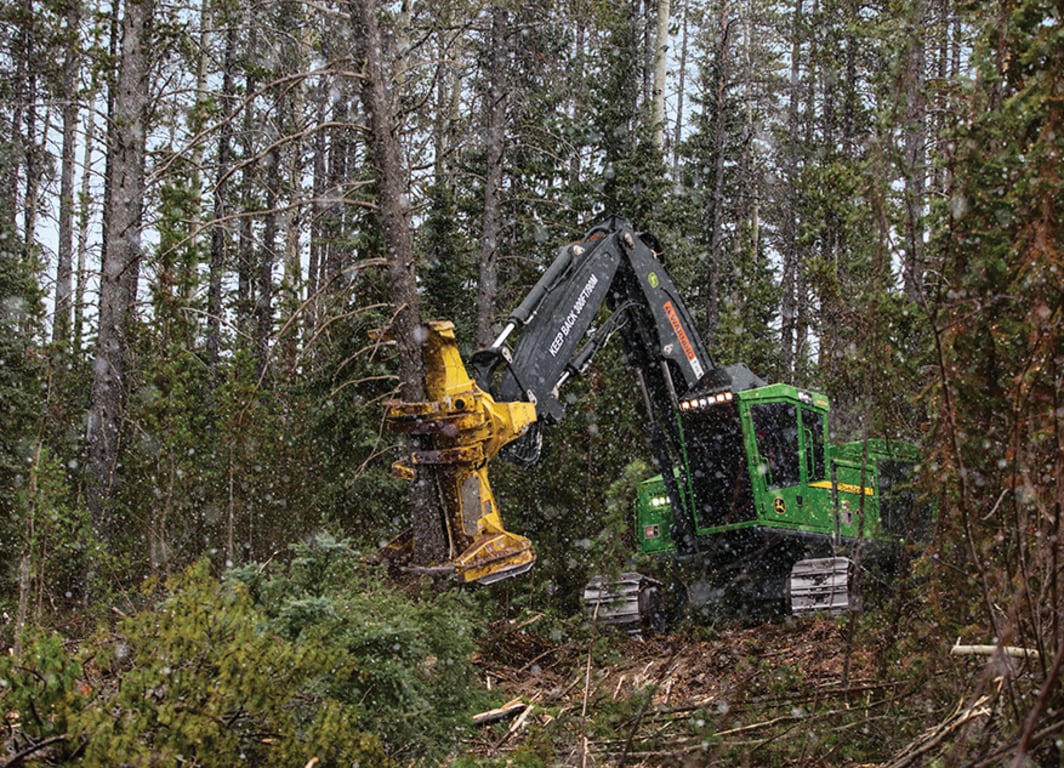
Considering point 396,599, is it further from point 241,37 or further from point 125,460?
point 241,37

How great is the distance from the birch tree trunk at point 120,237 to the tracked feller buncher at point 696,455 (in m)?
5.33

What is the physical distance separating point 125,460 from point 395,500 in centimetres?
373

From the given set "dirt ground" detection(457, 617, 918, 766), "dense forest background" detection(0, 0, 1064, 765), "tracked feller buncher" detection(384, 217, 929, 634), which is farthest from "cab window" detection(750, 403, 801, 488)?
"dirt ground" detection(457, 617, 918, 766)

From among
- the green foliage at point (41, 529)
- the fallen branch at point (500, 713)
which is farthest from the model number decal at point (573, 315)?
the green foliage at point (41, 529)

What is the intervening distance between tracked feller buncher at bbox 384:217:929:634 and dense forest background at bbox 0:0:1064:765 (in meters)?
1.03

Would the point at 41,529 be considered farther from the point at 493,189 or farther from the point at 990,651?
the point at 493,189

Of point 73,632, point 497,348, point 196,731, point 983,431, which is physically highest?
point 497,348

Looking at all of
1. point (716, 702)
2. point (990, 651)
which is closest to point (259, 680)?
point (990, 651)

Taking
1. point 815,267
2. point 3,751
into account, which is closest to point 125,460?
point 815,267

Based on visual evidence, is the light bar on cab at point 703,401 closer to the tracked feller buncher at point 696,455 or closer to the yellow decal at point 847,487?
the tracked feller buncher at point 696,455

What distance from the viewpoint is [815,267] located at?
1204cm

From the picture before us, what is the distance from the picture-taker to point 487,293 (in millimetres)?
17125

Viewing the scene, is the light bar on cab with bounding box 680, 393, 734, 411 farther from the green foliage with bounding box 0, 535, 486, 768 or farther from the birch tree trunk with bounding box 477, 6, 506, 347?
the birch tree trunk with bounding box 477, 6, 506, 347

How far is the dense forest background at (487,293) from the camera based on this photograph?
548 centimetres
